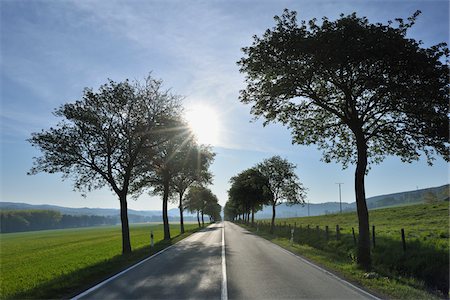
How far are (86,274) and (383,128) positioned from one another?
15219 mm

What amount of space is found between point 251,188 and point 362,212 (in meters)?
46.4

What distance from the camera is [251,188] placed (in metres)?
61.5

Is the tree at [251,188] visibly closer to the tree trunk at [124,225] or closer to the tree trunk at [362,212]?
the tree trunk at [124,225]

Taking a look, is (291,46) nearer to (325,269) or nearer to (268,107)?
(268,107)

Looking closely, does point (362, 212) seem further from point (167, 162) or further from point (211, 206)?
point (211, 206)

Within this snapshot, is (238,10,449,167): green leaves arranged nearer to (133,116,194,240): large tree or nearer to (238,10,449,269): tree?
(238,10,449,269): tree

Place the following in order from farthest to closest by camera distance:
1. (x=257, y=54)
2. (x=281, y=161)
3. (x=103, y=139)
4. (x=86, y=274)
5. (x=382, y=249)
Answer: (x=281, y=161), (x=103, y=139), (x=382, y=249), (x=257, y=54), (x=86, y=274)

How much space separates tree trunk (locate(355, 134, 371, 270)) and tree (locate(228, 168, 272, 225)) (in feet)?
114

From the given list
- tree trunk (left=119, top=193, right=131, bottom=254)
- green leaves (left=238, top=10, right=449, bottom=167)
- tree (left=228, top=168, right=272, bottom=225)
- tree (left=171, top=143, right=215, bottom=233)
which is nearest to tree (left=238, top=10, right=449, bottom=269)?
green leaves (left=238, top=10, right=449, bottom=167)

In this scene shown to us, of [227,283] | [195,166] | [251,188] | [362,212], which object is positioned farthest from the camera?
[251,188]

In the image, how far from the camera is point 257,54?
51.6 ft

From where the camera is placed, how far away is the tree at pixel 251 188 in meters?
51.2

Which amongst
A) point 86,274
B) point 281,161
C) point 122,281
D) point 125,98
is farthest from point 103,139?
point 281,161

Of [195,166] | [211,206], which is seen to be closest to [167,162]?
[195,166]
